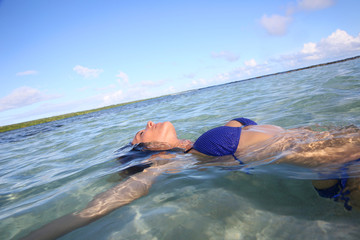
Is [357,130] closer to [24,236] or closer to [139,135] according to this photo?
[139,135]

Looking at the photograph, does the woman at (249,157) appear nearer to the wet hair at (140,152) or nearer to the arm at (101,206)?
the arm at (101,206)

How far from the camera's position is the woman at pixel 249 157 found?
165 centimetres

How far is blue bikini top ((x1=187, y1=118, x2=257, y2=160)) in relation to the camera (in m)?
2.69

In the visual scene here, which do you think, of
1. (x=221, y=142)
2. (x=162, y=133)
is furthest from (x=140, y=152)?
(x=221, y=142)

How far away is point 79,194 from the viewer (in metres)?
2.54

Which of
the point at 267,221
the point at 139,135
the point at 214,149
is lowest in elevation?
the point at 267,221

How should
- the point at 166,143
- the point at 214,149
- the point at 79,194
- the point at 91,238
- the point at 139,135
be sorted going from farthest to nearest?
the point at 139,135, the point at 166,143, the point at 214,149, the point at 79,194, the point at 91,238

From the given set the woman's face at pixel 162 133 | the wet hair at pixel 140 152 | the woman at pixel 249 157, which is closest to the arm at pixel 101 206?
the woman at pixel 249 157

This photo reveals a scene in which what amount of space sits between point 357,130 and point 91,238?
3.15 m

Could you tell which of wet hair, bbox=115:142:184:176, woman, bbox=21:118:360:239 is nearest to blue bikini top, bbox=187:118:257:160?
woman, bbox=21:118:360:239

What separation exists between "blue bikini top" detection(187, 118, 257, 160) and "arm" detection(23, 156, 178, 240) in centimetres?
80

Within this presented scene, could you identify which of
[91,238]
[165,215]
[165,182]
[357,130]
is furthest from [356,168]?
[91,238]

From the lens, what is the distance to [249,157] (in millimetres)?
2457

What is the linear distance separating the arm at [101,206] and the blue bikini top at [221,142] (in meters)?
0.80
